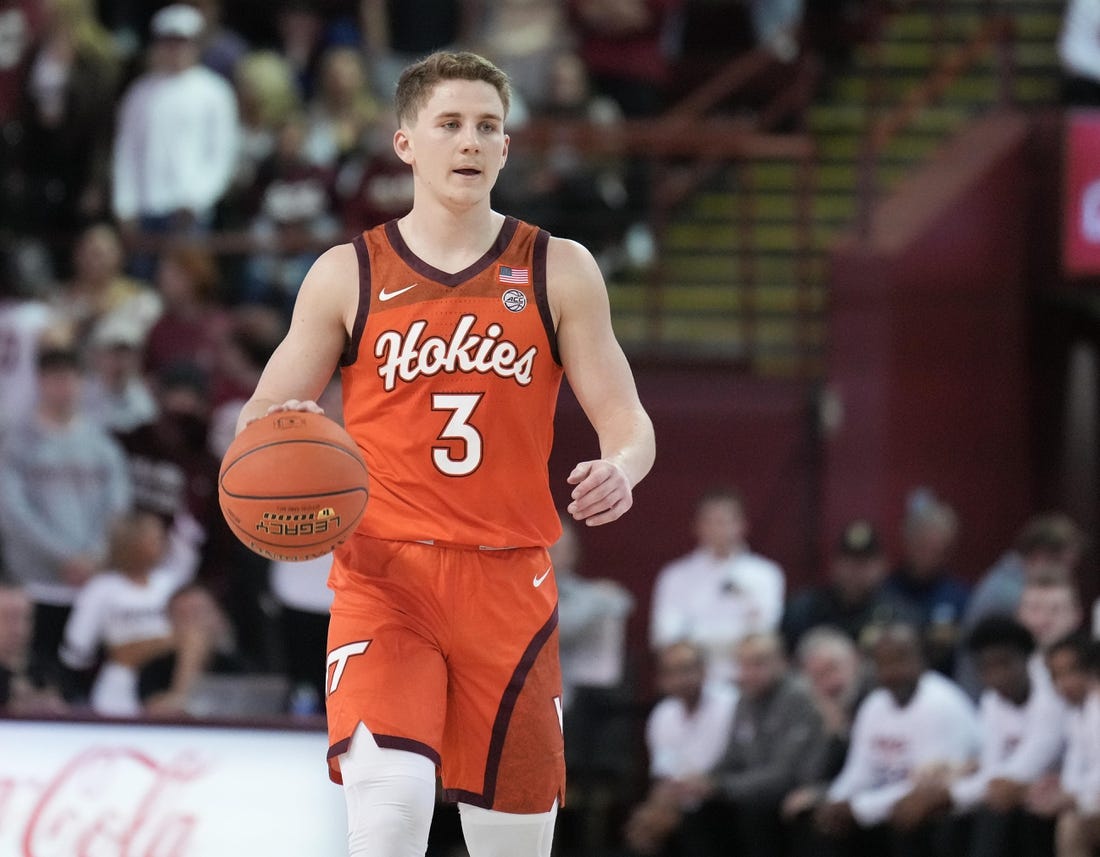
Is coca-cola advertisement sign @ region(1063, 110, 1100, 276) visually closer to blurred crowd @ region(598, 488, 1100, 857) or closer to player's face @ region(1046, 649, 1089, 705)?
blurred crowd @ region(598, 488, 1100, 857)

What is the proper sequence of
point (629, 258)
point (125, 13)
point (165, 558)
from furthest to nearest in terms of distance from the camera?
point (125, 13) → point (629, 258) → point (165, 558)

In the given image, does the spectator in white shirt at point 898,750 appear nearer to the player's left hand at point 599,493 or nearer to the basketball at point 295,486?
the player's left hand at point 599,493

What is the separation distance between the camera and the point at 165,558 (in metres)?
10.5

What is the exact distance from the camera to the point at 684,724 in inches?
389

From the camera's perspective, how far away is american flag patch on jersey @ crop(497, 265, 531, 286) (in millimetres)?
5516

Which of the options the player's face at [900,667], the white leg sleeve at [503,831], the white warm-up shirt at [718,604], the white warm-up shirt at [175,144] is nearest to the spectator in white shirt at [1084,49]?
the white warm-up shirt at [718,604]

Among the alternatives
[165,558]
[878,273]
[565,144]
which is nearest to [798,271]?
[878,273]

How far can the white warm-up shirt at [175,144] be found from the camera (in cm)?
1293

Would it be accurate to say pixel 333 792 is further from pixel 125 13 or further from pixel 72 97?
pixel 125 13

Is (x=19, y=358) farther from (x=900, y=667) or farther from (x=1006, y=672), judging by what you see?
(x=1006, y=672)

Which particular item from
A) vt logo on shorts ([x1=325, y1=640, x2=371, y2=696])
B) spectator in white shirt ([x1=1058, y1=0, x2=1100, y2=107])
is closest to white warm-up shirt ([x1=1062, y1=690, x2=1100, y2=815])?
vt logo on shorts ([x1=325, y1=640, x2=371, y2=696])

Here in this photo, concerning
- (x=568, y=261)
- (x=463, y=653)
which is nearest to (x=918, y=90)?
(x=568, y=261)

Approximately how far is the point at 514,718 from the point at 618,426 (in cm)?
79

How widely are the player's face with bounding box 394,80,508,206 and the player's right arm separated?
0.33 m
